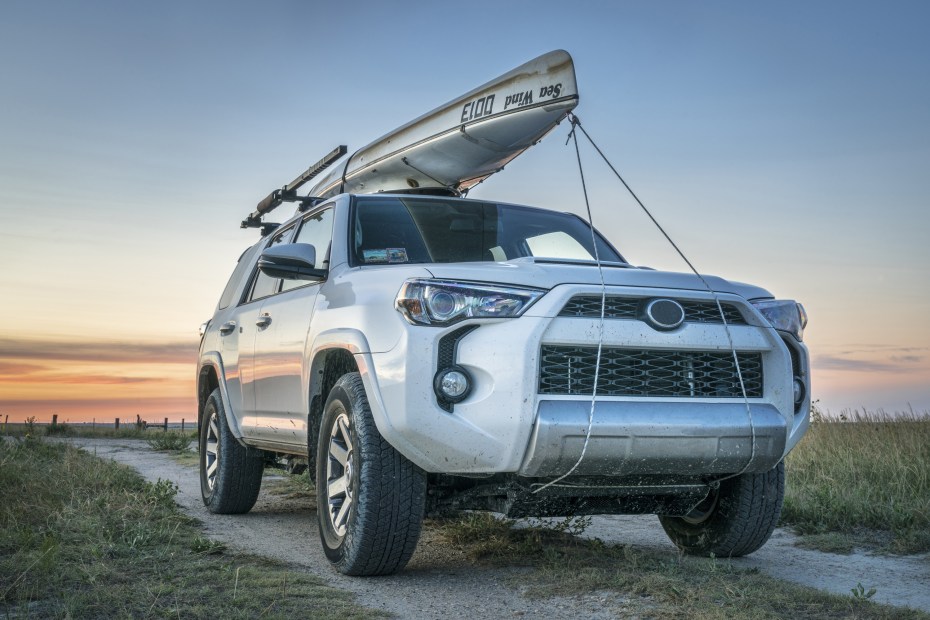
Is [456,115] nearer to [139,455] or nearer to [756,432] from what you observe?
[756,432]

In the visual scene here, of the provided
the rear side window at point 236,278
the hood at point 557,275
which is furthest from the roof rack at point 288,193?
the hood at point 557,275

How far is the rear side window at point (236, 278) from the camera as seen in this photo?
25.6 feet

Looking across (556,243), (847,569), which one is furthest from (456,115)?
(847,569)

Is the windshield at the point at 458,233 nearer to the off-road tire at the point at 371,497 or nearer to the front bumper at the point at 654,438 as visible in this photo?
the off-road tire at the point at 371,497

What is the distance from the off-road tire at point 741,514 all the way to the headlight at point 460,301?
5.79ft

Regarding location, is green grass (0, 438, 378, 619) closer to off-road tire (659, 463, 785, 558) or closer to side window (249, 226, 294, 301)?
side window (249, 226, 294, 301)

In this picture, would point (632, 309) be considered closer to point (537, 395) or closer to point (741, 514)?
point (537, 395)

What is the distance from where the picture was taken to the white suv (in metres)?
4.06

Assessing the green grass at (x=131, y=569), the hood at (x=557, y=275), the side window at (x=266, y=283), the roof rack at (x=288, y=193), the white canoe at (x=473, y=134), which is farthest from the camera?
the roof rack at (x=288, y=193)

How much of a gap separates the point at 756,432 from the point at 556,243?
2.11 meters

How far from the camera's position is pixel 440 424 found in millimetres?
4082

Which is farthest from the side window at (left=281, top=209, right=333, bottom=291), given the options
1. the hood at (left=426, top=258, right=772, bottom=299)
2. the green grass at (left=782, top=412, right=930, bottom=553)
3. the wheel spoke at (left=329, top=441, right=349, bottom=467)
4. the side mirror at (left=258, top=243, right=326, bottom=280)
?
the green grass at (left=782, top=412, right=930, bottom=553)

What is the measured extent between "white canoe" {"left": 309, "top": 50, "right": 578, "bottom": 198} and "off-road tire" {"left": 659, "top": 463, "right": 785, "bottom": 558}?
283cm

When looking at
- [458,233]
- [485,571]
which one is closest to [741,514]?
[485,571]
